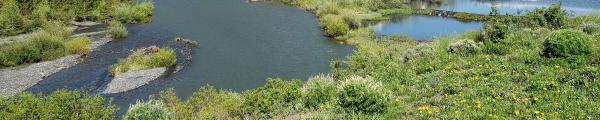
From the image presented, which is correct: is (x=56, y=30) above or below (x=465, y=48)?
below

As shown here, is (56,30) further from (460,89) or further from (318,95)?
(460,89)

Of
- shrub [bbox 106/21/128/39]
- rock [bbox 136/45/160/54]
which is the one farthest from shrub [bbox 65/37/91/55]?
shrub [bbox 106/21/128/39]

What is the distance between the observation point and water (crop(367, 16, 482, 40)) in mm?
63175

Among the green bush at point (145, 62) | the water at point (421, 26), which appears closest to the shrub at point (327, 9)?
the water at point (421, 26)

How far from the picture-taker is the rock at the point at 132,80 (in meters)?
41.8

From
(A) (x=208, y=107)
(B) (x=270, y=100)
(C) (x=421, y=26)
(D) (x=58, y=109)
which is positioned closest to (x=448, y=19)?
(C) (x=421, y=26)

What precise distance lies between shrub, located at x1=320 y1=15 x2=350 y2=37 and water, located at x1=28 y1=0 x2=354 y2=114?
4.16 feet

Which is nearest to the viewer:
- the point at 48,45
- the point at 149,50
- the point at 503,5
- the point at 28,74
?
the point at 28,74

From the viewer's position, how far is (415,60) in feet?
94.1

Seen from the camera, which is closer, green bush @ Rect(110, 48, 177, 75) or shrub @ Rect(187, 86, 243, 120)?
shrub @ Rect(187, 86, 243, 120)

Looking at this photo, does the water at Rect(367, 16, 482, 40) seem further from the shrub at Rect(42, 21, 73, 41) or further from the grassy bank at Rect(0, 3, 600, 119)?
the shrub at Rect(42, 21, 73, 41)

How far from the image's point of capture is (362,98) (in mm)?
17656

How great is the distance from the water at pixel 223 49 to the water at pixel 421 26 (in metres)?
8.75

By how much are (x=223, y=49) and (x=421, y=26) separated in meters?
26.8
